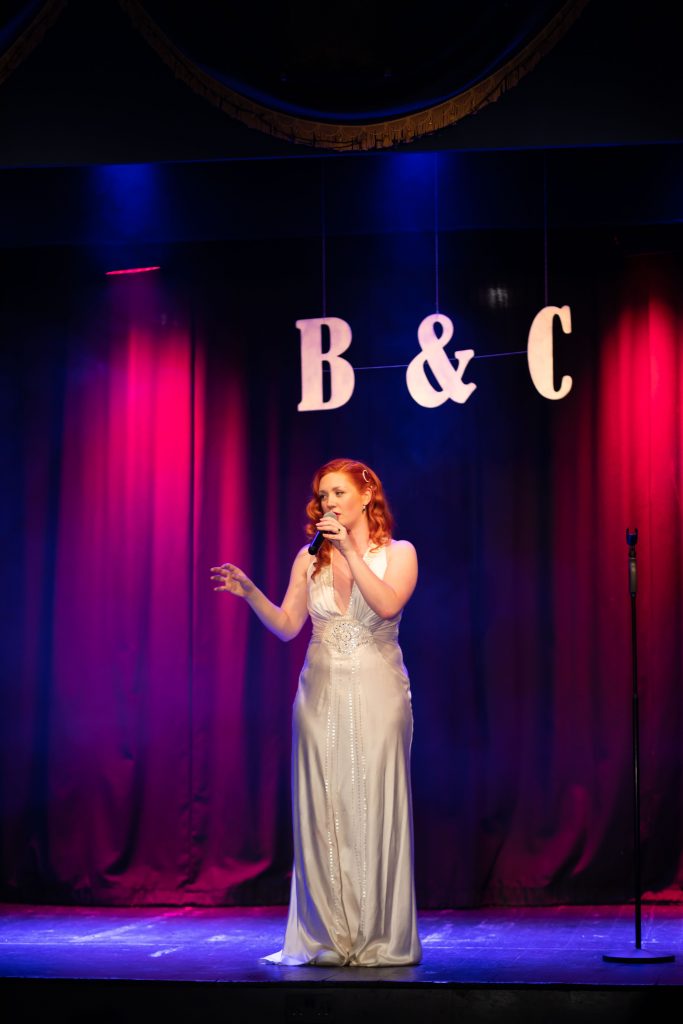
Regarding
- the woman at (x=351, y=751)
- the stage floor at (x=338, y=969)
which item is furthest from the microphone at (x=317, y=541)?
the stage floor at (x=338, y=969)

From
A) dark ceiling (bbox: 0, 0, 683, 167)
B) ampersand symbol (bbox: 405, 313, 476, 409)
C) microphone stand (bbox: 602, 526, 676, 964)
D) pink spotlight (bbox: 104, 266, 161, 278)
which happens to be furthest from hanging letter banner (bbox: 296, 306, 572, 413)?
microphone stand (bbox: 602, 526, 676, 964)

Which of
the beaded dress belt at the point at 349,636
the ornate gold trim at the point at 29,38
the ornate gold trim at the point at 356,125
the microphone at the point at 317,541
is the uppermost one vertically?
the ornate gold trim at the point at 29,38

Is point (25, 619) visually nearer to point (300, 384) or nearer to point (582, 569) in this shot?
point (300, 384)

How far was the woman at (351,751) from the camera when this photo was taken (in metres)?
4.27

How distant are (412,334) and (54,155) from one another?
1.97 m

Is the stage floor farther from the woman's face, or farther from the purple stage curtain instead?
the woman's face

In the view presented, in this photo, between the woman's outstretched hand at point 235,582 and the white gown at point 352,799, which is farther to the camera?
the woman's outstretched hand at point 235,582

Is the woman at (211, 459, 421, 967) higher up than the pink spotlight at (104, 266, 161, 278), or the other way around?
the pink spotlight at (104, 266, 161, 278)

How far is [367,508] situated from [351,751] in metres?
0.84

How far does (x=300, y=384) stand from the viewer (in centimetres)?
634

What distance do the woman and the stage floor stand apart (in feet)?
0.57

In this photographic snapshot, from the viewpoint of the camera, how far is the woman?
4.27 metres

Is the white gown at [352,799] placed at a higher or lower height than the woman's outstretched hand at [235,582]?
lower

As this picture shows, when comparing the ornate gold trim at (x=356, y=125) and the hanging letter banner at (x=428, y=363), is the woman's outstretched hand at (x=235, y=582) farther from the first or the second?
the hanging letter banner at (x=428, y=363)
